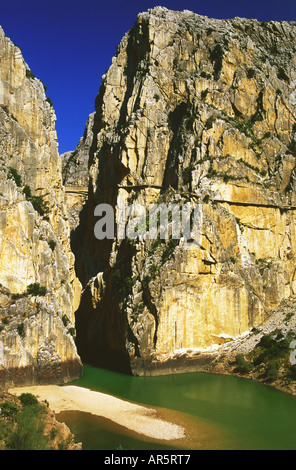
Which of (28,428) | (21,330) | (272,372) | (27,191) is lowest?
(272,372)

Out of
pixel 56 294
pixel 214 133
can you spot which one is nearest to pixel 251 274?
pixel 214 133

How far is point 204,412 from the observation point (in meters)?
37.8

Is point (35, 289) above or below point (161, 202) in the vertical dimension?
below

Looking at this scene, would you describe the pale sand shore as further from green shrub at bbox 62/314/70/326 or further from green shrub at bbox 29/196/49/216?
green shrub at bbox 29/196/49/216

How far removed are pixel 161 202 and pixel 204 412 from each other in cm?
3069

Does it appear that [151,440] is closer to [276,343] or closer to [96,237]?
[276,343]

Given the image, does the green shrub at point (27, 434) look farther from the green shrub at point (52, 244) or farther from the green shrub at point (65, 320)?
the green shrub at point (52, 244)

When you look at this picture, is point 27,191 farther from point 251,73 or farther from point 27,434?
point 251,73

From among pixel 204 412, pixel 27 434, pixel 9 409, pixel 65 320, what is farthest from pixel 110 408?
pixel 27 434

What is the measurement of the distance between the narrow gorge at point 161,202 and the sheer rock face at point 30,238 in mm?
143

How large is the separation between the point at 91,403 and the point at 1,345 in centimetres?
1007

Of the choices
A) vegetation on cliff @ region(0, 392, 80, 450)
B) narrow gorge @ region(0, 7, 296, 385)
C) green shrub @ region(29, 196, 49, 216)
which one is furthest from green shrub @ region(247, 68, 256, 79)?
vegetation on cliff @ region(0, 392, 80, 450)

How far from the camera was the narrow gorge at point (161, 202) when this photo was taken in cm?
4916
